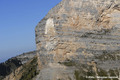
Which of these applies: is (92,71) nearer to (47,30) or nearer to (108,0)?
(47,30)

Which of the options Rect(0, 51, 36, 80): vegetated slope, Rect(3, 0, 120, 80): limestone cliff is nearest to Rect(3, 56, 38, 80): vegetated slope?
Rect(3, 0, 120, 80): limestone cliff

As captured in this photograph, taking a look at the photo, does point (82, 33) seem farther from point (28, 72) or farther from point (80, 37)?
point (28, 72)

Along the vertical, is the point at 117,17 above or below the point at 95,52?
above

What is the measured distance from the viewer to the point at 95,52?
57.1 meters

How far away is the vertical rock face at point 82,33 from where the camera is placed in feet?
186

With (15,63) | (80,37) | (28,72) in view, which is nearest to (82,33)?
(80,37)

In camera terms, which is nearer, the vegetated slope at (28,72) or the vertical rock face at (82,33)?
the vertical rock face at (82,33)

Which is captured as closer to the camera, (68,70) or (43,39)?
(68,70)

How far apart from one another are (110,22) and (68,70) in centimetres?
1748

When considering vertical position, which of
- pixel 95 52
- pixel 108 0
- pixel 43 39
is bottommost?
pixel 95 52

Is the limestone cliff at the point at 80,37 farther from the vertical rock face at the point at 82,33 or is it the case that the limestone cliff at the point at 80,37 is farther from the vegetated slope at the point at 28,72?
the vegetated slope at the point at 28,72

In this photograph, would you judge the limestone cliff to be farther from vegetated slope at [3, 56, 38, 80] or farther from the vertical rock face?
vegetated slope at [3, 56, 38, 80]

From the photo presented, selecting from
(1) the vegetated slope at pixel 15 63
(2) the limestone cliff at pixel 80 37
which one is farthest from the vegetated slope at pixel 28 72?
(1) the vegetated slope at pixel 15 63

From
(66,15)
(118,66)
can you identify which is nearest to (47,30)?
(66,15)
